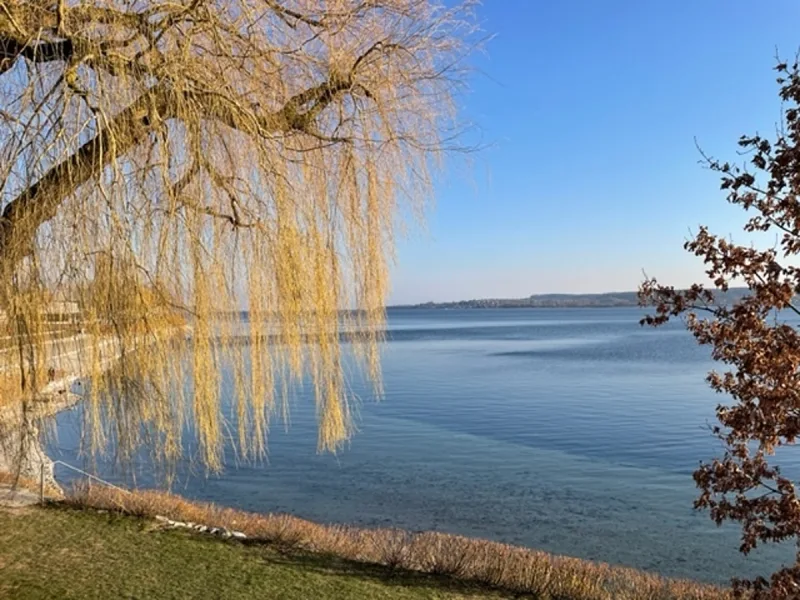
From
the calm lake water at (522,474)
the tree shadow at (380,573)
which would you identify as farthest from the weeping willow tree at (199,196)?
the tree shadow at (380,573)

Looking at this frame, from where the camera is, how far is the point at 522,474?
528 inches

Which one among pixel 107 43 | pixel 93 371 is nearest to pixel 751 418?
pixel 93 371

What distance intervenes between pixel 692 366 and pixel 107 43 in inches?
1345

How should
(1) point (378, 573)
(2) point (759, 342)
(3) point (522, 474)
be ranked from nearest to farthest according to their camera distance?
(2) point (759, 342), (1) point (378, 573), (3) point (522, 474)

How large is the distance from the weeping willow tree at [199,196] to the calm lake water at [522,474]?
74cm

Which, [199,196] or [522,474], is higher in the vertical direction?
[199,196]

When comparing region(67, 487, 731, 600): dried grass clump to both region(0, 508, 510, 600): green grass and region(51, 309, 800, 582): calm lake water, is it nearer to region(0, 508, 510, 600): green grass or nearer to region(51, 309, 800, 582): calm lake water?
region(0, 508, 510, 600): green grass

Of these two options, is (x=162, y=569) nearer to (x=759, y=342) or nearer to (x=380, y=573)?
(x=380, y=573)

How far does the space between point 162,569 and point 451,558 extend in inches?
98.9

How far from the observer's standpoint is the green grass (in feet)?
16.1

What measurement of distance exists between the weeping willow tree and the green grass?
3.96 ft

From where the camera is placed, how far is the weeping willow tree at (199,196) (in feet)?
11.1

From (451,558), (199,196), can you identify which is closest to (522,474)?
(451,558)

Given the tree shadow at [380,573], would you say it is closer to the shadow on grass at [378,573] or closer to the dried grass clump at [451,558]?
the shadow on grass at [378,573]
